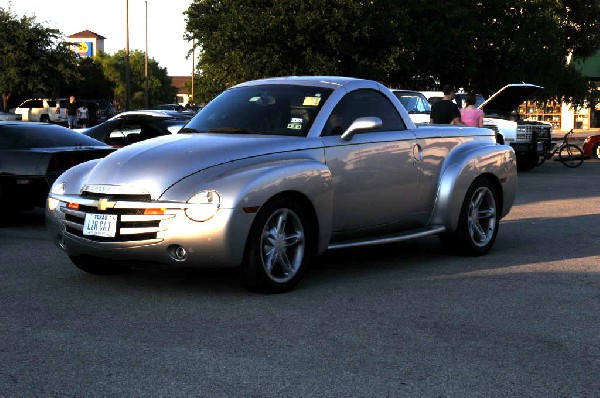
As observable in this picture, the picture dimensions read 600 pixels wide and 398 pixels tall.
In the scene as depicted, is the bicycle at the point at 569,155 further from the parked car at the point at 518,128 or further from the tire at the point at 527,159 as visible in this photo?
the tire at the point at 527,159

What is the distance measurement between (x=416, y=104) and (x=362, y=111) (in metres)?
14.0

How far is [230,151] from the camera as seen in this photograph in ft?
23.0

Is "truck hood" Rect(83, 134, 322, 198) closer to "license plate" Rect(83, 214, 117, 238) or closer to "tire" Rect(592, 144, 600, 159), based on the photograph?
"license plate" Rect(83, 214, 117, 238)

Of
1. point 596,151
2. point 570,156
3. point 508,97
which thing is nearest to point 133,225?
point 508,97

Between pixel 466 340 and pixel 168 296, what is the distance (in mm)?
2336

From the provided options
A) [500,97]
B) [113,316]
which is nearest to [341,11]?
[500,97]

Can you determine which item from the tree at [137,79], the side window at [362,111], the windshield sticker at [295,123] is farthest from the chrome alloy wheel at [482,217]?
the tree at [137,79]

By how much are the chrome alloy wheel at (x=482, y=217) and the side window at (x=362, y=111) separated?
3.93 ft

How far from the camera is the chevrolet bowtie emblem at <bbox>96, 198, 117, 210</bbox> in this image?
22.5ft

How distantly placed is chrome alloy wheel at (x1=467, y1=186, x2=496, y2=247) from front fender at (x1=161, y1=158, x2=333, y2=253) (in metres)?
2.26

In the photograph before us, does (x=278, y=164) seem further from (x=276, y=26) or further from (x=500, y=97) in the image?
(x=276, y=26)

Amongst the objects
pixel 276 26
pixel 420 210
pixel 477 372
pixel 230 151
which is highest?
pixel 276 26

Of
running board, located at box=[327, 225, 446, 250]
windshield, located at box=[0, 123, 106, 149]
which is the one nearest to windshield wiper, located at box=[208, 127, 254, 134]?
running board, located at box=[327, 225, 446, 250]

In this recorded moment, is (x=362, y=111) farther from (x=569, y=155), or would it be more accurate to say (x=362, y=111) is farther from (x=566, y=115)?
(x=566, y=115)
